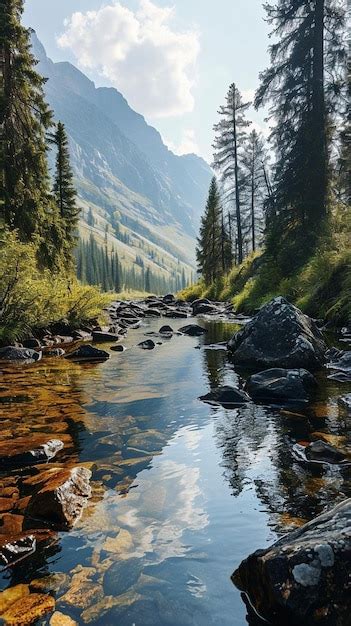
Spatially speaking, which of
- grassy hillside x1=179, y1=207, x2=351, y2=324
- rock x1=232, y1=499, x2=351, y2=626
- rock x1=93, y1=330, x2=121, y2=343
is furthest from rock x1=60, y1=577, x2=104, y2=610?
rock x1=93, y1=330, x2=121, y2=343

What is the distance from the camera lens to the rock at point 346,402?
722cm

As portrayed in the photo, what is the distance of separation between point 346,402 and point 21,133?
1734cm

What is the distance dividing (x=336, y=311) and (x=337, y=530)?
44.1ft

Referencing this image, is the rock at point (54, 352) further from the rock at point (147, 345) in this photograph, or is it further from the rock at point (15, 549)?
the rock at point (15, 549)

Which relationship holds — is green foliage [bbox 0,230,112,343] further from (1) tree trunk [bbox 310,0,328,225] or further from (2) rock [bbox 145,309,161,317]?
(2) rock [bbox 145,309,161,317]

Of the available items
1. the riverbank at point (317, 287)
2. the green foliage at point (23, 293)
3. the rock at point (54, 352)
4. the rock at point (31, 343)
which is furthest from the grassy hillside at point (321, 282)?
the rock at point (31, 343)

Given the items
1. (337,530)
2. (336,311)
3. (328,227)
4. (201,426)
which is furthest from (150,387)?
(328,227)

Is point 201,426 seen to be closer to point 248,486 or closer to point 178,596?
point 248,486

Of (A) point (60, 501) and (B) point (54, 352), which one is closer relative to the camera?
(A) point (60, 501)

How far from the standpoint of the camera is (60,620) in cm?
282

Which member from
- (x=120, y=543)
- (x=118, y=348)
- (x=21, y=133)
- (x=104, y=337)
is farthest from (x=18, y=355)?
(x=21, y=133)

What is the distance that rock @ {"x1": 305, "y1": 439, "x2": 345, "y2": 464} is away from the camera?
204 inches

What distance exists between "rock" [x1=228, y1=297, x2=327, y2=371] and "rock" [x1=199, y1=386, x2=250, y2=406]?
273cm

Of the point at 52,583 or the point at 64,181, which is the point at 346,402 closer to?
the point at 52,583
